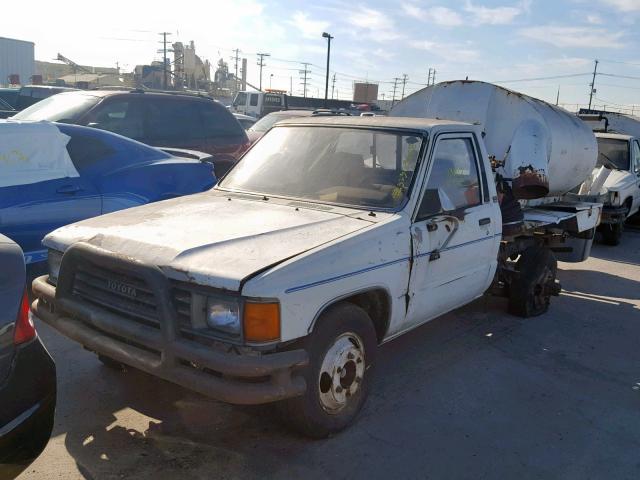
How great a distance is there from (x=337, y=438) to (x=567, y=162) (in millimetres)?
5613

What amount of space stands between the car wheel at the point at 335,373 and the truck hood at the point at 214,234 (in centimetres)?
46

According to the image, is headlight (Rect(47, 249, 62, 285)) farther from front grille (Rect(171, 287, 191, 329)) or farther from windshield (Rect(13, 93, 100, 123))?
windshield (Rect(13, 93, 100, 123))

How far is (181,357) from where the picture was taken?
2971 millimetres

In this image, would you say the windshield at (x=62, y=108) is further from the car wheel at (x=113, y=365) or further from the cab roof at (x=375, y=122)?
the car wheel at (x=113, y=365)

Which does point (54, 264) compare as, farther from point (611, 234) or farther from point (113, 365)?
point (611, 234)

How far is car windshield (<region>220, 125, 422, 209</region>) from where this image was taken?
163 inches

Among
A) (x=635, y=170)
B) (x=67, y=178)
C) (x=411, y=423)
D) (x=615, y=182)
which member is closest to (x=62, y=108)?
(x=67, y=178)

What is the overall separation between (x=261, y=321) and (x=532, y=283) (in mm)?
3872

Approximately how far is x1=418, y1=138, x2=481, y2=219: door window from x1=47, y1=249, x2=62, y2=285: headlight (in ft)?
7.55

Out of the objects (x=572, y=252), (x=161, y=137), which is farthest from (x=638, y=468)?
(x=161, y=137)

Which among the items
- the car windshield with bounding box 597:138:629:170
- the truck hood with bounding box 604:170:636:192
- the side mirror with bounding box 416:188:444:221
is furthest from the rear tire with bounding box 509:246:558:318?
the car windshield with bounding box 597:138:629:170

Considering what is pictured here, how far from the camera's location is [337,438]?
355 centimetres

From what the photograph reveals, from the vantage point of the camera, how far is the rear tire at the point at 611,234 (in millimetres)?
10656

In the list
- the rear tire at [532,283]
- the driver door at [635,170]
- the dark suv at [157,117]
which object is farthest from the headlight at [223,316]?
the driver door at [635,170]
